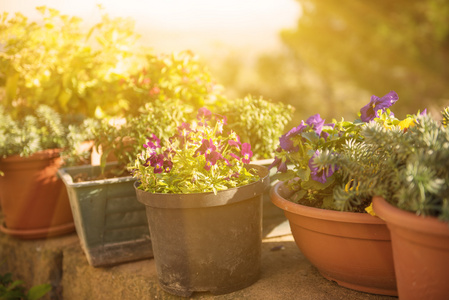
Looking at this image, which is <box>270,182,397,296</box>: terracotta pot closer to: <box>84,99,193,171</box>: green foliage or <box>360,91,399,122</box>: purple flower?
<box>360,91,399,122</box>: purple flower

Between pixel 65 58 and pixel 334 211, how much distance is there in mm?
2365

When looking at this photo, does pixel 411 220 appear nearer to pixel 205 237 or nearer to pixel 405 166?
pixel 405 166

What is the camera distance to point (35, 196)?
2549mm

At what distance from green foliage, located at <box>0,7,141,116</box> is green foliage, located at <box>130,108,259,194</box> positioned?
1339mm

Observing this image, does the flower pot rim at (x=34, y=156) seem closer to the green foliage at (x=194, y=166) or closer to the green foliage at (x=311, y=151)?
the green foliage at (x=194, y=166)

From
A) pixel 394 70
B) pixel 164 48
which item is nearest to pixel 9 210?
pixel 164 48

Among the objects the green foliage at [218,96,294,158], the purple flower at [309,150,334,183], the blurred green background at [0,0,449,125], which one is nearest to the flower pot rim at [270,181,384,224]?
the purple flower at [309,150,334,183]

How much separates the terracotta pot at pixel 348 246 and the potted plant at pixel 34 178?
64.2 inches

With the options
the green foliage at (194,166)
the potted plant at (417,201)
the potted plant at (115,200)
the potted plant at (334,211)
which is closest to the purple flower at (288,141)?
the potted plant at (334,211)

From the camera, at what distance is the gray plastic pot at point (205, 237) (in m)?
1.55

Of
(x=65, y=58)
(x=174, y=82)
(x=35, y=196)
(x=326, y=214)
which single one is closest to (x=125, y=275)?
(x=35, y=196)

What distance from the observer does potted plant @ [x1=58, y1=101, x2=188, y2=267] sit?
196 centimetres

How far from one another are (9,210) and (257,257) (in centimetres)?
180

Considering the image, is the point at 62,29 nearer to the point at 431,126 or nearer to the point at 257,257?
the point at 257,257
